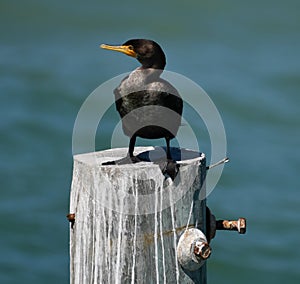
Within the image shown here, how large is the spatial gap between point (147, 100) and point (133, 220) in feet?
2.12

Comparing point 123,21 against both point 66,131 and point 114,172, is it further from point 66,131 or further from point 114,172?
point 114,172

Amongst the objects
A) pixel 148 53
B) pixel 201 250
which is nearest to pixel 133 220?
pixel 201 250

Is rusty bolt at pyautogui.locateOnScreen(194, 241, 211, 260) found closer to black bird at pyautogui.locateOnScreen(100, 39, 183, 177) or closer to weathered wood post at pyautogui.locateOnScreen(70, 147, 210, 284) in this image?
weathered wood post at pyautogui.locateOnScreen(70, 147, 210, 284)

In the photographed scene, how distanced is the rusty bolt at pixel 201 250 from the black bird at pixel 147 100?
0.43 meters

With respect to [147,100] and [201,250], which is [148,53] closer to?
[147,100]

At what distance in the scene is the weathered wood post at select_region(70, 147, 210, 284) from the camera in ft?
12.5

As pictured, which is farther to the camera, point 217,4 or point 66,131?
point 217,4

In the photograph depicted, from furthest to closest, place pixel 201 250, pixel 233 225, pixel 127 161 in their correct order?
pixel 233 225 < pixel 127 161 < pixel 201 250

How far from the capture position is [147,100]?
166 inches

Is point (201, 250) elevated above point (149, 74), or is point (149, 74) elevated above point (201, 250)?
point (149, 74)

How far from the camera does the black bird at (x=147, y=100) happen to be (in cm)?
421
